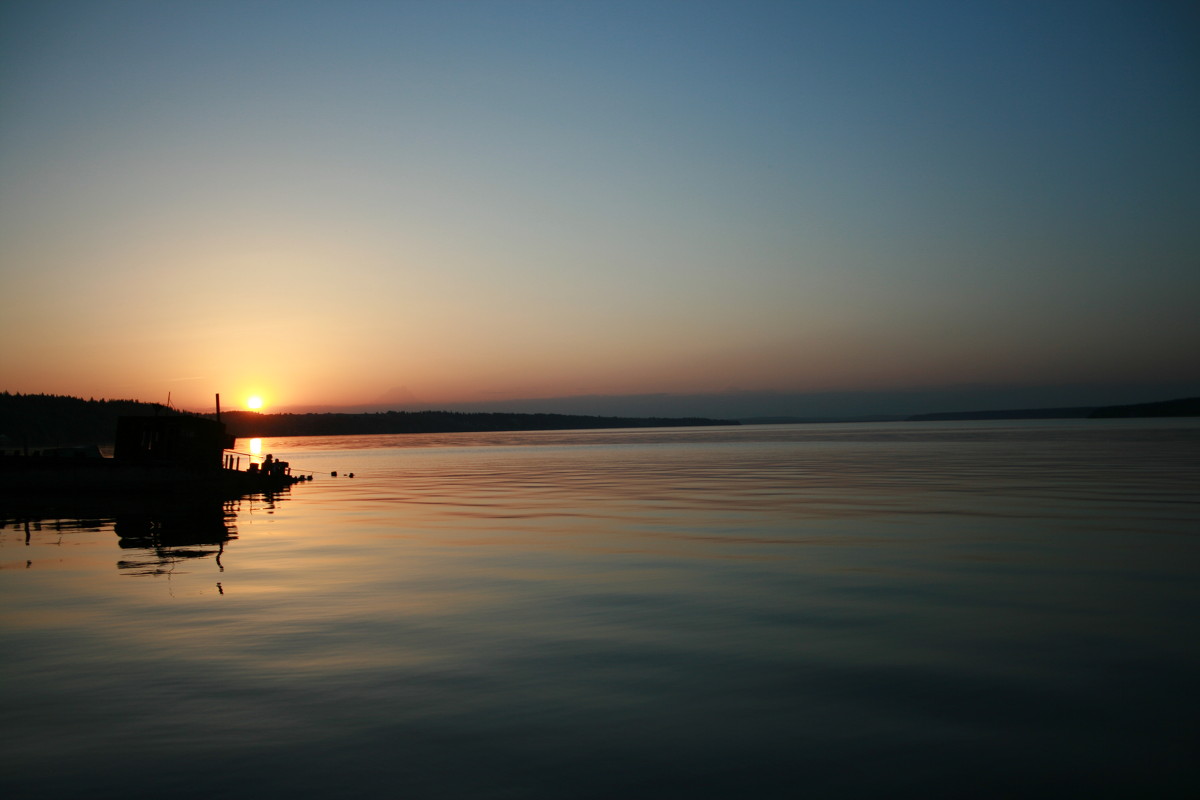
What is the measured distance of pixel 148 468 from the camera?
153 ft

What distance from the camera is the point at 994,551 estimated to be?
21203 mm

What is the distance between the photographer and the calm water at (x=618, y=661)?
857 centimetres

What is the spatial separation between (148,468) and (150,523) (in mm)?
14250

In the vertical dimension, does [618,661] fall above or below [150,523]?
below

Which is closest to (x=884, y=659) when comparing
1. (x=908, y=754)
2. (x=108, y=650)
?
(x=908, y=754)

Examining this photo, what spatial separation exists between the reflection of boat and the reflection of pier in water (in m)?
1.05

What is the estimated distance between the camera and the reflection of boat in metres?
45.1

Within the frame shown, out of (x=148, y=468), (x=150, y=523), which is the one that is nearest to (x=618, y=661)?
(x=150, y=523)

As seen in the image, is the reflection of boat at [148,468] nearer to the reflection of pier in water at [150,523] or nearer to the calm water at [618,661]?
the reflection of pier in water at [150,523]

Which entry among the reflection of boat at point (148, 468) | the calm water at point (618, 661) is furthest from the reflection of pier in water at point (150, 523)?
the reflection of boat at point (148, 468)

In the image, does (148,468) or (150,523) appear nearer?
(150,523)

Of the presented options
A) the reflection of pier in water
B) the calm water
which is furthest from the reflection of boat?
the calm water

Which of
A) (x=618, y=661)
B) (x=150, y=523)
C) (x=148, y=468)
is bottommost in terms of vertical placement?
(x=618, y=661)

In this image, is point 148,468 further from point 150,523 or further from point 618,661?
point 618,661
